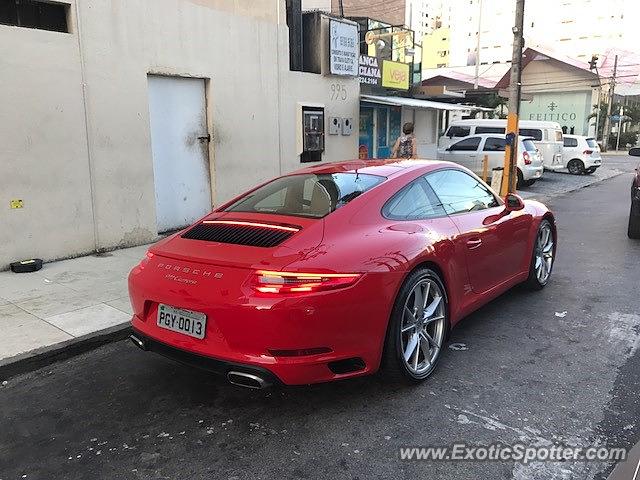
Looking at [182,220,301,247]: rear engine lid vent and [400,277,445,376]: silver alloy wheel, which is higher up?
[182,220,301,247]: rear engine lid vent

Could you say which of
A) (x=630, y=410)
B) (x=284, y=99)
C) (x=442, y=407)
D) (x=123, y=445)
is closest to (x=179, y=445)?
(x=123, y=445)

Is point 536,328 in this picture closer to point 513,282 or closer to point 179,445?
point 513,282

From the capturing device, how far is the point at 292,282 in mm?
3010

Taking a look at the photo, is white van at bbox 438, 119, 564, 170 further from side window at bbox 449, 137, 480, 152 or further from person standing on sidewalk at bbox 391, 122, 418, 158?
person standing on sidewalk at bbox 391, 122, 418, 158

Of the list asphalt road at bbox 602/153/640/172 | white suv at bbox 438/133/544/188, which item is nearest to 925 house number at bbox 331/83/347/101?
white suv at bbox 438/133/544/188

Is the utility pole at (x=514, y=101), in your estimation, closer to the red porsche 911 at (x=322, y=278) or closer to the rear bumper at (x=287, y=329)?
the red porsche 911 at (x=322, y=278)

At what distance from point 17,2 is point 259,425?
6.04 meters

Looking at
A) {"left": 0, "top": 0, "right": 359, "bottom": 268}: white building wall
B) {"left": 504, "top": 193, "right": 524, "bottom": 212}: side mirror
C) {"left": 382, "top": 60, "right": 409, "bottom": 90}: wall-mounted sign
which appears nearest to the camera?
{"left": 504, "top": 193, "right": 524, "bottom": 212}: side mirror

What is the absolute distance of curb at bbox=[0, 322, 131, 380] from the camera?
397cm

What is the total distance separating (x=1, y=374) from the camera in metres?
3.90

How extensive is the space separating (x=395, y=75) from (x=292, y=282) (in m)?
13.3

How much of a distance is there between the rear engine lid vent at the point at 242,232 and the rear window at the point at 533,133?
1661cm

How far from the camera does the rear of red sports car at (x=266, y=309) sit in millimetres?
2977

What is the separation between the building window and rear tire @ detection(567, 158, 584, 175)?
741 inches
